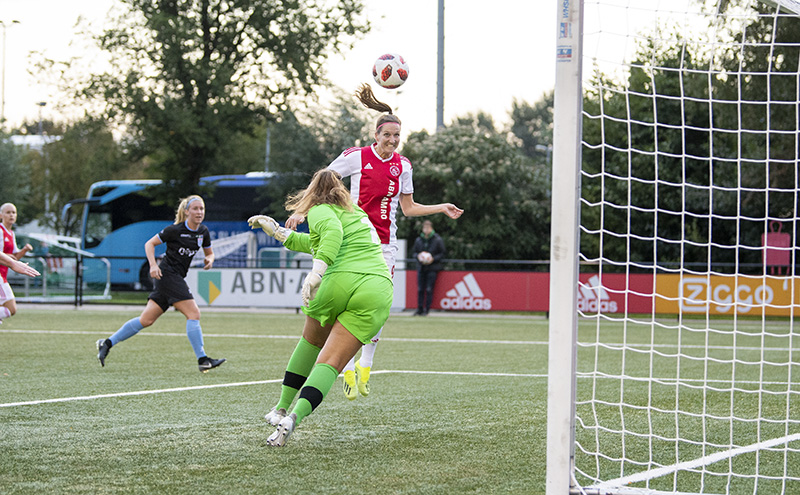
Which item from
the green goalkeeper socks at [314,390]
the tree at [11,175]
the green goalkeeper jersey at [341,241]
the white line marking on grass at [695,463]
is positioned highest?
the tree at [11,175]

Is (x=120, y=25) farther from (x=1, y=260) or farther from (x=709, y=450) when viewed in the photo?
(x=709, y=450)

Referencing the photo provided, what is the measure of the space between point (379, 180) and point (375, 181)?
3cm

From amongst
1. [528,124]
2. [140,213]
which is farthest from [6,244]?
[528,124]

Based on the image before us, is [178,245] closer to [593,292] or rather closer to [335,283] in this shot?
[335,283]

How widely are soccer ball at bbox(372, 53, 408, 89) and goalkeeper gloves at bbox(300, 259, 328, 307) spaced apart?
8.28 feet

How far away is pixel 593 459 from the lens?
4965 mm

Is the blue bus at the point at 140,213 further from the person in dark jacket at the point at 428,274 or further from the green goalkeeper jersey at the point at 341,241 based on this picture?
the green goalkeeper jersey at the point at 341,241

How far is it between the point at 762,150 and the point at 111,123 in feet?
68.2

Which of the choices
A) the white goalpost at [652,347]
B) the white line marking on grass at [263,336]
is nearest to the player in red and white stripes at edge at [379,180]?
the white goalpost at [652,347]

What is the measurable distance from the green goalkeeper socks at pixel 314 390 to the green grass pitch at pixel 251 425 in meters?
0.23

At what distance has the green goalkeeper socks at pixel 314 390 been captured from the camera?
201 inches

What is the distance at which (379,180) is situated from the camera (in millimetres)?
6879

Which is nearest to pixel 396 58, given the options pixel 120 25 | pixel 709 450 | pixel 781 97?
pixel 709 450

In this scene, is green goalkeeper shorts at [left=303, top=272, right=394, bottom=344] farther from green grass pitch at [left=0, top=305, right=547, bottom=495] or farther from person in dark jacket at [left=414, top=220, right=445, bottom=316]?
person in dark jacket at [left=414, top=220, right=445, bottom=316]
